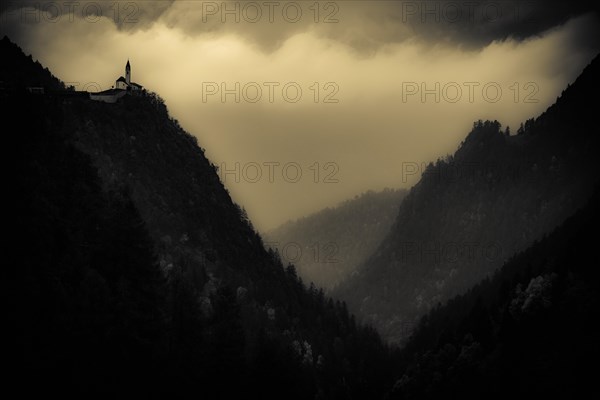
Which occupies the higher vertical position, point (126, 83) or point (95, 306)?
point (126, 83)

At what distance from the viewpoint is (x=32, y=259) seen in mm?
62719

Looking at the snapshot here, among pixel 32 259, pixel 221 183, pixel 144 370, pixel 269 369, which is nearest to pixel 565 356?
pixel 269 369

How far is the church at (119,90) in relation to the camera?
15688cm

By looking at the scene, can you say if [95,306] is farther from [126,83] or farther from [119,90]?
[126,83]

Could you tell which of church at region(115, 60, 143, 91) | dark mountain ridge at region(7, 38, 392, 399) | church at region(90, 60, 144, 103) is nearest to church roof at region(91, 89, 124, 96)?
church at region(90, 60, 144, 103)

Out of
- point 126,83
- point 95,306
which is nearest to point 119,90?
point 126,83

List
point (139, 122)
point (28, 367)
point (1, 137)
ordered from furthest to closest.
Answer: point (139, 122)
point (1, 137)
point (28, 367)

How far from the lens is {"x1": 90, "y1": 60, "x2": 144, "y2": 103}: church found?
157 metres

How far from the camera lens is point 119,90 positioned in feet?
542

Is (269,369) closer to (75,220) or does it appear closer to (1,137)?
(75,220)

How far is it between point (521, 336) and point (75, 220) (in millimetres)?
74000

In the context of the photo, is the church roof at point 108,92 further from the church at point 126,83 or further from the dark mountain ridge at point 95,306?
the dark mountain ridge at point 95,306

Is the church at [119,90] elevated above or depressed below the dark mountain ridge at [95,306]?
above

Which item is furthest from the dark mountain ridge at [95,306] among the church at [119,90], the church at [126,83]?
the church at [126,83]
